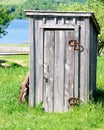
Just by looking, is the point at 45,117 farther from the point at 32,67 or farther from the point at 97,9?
the point at 97,9

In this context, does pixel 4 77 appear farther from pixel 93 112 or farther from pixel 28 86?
pixel 93 112

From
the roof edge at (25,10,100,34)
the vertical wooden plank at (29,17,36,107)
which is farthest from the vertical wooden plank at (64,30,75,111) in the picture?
the vertical wooden plank at (29,17,36,107)

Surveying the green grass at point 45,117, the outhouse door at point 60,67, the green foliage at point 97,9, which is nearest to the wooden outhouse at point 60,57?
the outhouse door at point 60,67

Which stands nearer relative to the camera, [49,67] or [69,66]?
[69,66]

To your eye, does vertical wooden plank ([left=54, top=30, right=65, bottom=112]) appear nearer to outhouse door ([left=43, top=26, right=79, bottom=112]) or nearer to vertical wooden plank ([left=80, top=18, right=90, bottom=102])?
outhouse door ([left=43, top=26, right=79, bottom=112])

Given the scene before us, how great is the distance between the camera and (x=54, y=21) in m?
9.66

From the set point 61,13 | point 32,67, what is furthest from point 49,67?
point 61,13

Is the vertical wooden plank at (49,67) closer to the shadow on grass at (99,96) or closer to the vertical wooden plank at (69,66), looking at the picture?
the vertical wooden plank at (69,66)

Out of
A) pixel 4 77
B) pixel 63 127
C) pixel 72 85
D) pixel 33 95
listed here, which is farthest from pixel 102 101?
pixel 4 77

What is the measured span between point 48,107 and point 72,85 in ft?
2.32

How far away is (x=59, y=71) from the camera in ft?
32.0

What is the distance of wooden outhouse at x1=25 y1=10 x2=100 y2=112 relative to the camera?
9609 millimetres

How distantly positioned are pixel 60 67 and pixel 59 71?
87mm

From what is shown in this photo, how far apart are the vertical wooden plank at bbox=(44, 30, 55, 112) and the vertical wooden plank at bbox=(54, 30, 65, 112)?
8 centimetres
